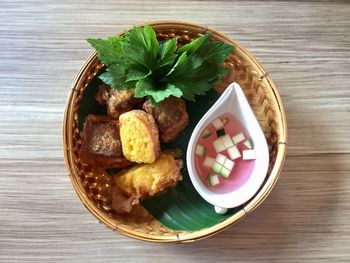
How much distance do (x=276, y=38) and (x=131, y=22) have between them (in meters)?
0.50

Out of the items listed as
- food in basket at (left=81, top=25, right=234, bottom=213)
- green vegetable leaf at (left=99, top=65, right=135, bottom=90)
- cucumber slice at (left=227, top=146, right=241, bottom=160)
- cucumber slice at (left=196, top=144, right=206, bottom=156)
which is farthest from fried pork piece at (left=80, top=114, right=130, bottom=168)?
cucumber slice at (left=227, top=146, right=241, bottom=160)

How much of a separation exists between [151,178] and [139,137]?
0.14m

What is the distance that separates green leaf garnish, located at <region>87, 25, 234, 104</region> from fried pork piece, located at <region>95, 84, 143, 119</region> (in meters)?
0.05

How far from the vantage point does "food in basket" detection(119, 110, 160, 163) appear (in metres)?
1.47

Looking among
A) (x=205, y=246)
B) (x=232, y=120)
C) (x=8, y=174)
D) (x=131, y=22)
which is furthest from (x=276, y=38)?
(x=8, y=174)

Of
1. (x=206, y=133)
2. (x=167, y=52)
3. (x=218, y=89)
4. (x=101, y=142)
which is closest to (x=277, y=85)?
(x=218, y=89)

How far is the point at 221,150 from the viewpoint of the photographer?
5.16 ft

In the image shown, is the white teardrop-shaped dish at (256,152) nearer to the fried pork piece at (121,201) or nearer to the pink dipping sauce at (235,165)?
the pink dipping sauce at (235,165)

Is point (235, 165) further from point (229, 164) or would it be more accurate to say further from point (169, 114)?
point (169, 114)

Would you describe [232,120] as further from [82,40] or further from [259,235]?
[82,40]

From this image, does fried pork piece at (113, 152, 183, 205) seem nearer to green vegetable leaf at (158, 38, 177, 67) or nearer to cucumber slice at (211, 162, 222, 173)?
cucumber slice at (211, 162, 222, 173)

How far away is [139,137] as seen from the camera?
58.2 inches

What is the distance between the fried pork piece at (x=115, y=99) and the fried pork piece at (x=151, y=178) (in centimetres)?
19

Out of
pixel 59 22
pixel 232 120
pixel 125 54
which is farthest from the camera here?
pixel 59 22
